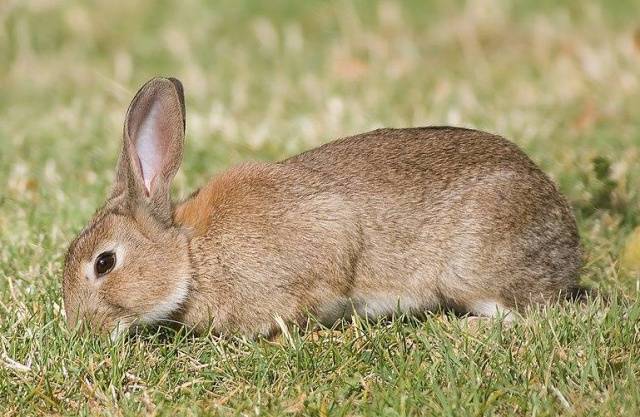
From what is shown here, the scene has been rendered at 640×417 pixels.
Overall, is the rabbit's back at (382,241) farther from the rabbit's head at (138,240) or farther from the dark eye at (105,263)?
the dark eye at (105,263)

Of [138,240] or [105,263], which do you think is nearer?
[105,263]

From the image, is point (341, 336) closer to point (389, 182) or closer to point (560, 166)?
point (389, 182)

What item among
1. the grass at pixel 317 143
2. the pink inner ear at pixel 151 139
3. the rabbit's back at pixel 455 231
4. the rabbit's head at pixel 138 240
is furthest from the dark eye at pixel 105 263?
the rabbit's back at pixel 455 231

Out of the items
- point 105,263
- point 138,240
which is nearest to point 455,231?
point 138,240

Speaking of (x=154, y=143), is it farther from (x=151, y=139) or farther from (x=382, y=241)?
(x=382, y=241)

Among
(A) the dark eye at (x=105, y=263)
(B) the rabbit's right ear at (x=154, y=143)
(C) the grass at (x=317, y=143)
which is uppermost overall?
(B) the rabbit's right ear at (x=154, y=143)

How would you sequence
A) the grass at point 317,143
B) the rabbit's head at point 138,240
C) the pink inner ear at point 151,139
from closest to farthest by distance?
the grass at point 317,143, the rabbit's head at point 138,240, the pink inner ear at point 151,139

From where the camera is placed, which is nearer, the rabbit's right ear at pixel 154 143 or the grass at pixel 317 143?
the grass at pixel 317 143
